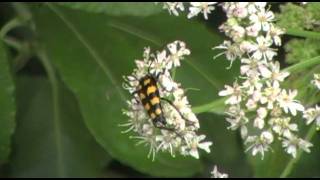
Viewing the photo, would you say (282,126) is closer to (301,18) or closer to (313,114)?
(313,114)

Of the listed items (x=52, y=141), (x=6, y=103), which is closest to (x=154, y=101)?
(x=6, y=103)

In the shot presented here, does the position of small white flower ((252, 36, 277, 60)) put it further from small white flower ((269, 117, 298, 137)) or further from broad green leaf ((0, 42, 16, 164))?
broad green leaf ((0, 42, 16, 164))

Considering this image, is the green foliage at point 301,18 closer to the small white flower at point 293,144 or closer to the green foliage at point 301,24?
the green foliage at point 301,24

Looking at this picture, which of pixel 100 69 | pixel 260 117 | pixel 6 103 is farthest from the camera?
pixel 100 69

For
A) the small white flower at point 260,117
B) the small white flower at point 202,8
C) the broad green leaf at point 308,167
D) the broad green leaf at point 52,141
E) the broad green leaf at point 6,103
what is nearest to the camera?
the small white flower at point 260,117

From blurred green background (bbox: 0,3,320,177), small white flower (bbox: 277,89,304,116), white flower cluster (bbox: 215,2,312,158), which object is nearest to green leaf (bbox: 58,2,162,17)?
blurred green background (bbox: 0,3,320,177)

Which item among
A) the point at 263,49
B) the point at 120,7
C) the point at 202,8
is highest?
the point at 120,7

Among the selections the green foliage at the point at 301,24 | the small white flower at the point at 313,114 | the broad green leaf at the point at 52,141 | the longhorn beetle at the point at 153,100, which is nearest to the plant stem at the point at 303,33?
the green foliage at the point at 301,24
